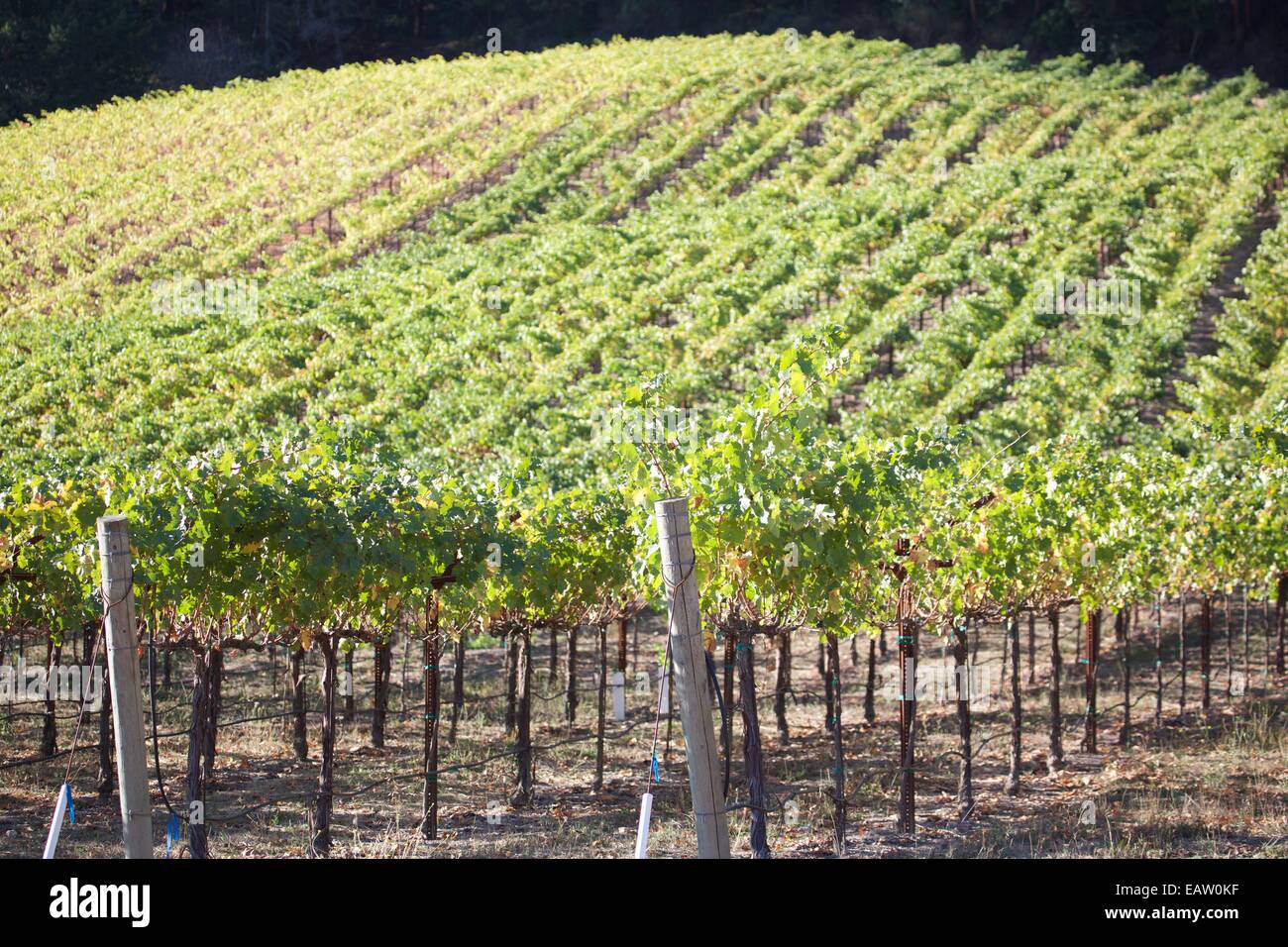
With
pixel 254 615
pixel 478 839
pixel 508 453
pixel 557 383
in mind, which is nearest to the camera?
pixel 254 615

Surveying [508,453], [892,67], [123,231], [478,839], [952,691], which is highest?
[892,67]

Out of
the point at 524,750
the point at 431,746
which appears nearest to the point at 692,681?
the point at 431,746

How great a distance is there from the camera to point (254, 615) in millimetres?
9938

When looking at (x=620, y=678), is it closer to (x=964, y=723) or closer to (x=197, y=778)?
(x=964, y=723)

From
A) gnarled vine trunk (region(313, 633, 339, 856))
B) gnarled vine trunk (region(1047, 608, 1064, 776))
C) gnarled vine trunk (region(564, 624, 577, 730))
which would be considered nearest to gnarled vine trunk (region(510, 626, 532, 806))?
gnarled vine trunk (region(313, 633, 339, 856))

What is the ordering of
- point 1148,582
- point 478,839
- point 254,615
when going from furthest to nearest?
point 1148,582, point 478,839, point 254,615

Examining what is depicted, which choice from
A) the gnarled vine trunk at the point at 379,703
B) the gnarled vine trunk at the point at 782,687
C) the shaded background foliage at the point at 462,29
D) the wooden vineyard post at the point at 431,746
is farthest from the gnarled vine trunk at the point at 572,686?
the shaded background foliage at the point at 462,29

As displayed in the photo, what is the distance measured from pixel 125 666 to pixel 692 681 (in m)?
2.62

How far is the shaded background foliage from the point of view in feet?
202

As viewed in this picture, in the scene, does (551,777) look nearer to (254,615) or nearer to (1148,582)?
(254,615)

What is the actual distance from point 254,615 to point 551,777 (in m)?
4.94

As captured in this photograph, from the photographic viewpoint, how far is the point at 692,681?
17.5ft

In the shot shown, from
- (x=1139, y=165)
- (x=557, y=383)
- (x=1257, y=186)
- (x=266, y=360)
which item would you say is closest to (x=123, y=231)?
(x=266, y=360)

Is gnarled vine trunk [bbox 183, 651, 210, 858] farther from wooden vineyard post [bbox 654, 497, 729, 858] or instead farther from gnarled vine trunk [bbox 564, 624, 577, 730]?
gnarled vine trunk [bbox 564, 624, 577, 730]
